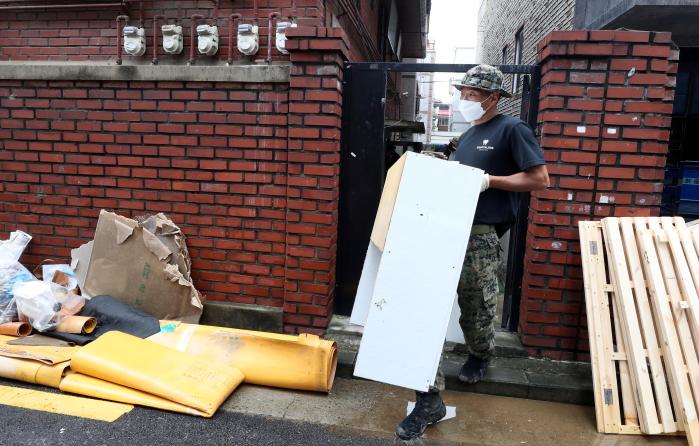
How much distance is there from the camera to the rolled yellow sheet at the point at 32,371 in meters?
2.88

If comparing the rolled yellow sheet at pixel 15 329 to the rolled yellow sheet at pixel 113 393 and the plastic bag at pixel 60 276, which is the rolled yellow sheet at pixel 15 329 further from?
the rolled yellow sheet at pixel 113 393

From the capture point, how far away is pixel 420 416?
8.39ft

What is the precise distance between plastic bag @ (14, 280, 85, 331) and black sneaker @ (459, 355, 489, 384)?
2.66 meters

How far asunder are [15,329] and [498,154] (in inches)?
128

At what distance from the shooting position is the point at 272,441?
8.23ft

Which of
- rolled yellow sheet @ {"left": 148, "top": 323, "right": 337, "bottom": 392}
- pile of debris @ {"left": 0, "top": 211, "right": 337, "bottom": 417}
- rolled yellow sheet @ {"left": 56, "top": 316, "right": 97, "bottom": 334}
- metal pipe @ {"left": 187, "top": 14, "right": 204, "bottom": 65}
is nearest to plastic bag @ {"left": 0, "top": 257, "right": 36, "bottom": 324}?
pile of debris @ {"left": 0, "top": 211, "right": 337, "bottom": 417}

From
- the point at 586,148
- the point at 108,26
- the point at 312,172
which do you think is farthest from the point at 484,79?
the point at 108,26

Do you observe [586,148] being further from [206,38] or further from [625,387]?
[206,38]

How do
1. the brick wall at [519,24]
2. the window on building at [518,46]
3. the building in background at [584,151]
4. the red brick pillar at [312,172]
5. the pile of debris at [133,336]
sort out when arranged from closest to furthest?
1. the pile of debris at [133,336]
2. the building in background at [584,151]
3. the red brick pillar at [312,172]
4. the brick wall at [519,24]
5. the window on building at [518,46]

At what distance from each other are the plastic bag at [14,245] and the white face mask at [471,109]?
346 centimetres

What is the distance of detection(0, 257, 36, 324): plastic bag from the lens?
339cm

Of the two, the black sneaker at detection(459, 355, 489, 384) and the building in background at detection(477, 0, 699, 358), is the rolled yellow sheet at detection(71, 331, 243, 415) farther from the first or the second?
the building in background at detection(477, 0, 699, 358)

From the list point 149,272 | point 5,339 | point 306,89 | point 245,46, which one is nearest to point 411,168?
point 306,89

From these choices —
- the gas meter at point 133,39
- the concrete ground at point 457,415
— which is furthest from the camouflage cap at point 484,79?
the gas meter at point 133,39
